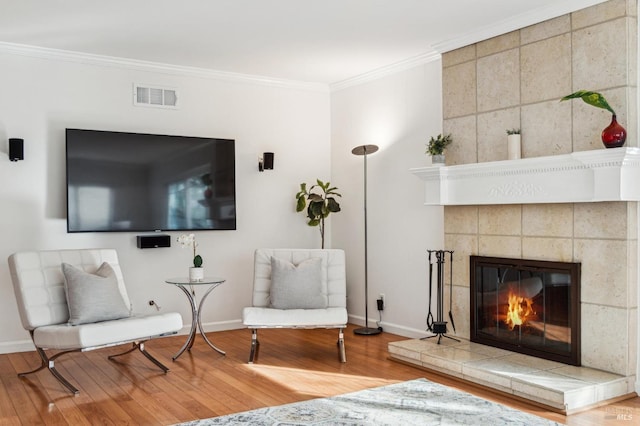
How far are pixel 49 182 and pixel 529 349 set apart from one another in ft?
13.8

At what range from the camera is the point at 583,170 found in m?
4.11

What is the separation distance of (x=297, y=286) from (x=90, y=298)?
1642mm

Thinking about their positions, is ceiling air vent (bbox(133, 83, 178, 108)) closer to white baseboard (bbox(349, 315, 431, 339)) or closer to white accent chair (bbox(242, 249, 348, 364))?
white accent chair (bbox(242, 249, 348, 364))

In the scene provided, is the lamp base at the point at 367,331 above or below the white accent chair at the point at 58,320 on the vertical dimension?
below

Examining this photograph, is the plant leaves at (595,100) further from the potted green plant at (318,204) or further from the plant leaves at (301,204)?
the plant leaves at (301,204)

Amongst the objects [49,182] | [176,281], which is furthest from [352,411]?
[49,182]

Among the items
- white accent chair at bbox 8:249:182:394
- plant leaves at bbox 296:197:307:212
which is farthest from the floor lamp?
white accent chair at bbox 8:249:182:394

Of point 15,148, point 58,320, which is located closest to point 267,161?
point 15,148

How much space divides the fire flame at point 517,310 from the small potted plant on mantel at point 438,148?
1232 mm

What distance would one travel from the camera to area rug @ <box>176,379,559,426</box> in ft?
11.6

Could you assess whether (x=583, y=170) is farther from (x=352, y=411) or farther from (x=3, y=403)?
(x=3, y=403)

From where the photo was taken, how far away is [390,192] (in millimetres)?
6176

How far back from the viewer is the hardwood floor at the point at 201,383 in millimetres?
3711

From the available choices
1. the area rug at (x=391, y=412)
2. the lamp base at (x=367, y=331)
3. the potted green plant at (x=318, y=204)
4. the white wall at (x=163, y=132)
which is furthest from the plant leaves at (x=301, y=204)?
the area rug at (x=391, y=412)
